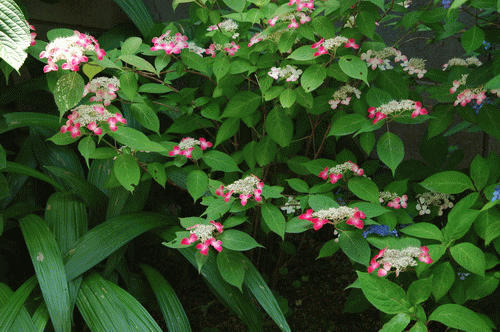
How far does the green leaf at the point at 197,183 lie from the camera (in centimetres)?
110

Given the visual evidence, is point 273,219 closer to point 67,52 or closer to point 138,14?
point 67,52

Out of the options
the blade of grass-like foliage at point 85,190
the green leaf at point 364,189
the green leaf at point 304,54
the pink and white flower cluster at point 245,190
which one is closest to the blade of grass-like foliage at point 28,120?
the blade of grass-like foliage at point 85,190

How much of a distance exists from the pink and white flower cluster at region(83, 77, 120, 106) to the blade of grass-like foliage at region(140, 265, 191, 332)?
0.48 meters

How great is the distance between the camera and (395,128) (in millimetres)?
1935

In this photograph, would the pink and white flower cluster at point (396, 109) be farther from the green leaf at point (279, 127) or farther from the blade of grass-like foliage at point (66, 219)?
the blade of grass-like foliage at point (66, 219)

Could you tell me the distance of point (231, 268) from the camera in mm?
1008

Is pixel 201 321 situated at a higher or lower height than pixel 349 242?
lower

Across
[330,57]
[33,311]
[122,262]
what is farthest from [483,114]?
[33,311]

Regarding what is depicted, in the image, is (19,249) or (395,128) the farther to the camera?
(395,128)

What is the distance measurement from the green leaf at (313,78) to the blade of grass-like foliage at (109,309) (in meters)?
0.63

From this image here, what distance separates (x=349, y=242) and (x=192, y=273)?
2.68 feet

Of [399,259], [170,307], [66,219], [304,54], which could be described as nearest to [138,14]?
[66,219]

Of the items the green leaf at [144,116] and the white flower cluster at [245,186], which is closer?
the white flower cluster at [245,186]

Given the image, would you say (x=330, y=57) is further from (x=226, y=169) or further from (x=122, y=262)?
(x=122, y=262)
